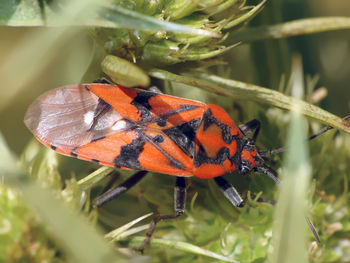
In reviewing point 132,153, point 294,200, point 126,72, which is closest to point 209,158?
point 132,153

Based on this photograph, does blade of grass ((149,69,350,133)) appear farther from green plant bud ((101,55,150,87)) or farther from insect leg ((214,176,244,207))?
insect leg ((214,176,244,207))

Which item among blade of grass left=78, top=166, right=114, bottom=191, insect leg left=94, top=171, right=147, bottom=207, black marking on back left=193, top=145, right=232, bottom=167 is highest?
black marking on back left=193, top=145, right=232, bottom=167

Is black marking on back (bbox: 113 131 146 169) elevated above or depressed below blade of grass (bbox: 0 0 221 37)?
below

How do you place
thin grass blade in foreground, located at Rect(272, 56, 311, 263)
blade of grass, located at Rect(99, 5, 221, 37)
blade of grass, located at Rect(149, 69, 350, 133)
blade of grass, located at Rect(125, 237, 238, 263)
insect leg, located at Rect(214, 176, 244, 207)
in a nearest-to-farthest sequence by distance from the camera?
thin grass blade in foreground, located at Rect(272, 56, 311, 263)
blade of grass, located at Rect(99, 5, 221, 37)
blade of grass, located at Rect(149, 69, 350, 133)
blade of grass, located at Rect(125, 237, 238, 263)
insect leg, located at Rect(214, 176, 244, 207)

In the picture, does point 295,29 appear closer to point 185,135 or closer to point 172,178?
point 185,135

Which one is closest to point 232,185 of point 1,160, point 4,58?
point 1,160

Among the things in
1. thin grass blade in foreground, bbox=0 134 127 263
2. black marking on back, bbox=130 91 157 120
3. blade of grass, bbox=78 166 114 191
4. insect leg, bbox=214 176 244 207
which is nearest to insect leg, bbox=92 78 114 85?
black marking on back, bbox=130 91 157 120

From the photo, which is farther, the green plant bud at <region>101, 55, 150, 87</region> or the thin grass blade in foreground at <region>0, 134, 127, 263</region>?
the green plant bud at <region>101, 55, 150, 87</region>

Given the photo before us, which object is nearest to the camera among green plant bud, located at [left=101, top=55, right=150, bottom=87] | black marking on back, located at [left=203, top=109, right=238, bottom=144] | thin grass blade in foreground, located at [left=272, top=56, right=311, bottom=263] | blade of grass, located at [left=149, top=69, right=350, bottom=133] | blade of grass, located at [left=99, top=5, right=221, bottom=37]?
thin grass blade in foreground, located at [left=272, top=56, right=311, bottom=263]
